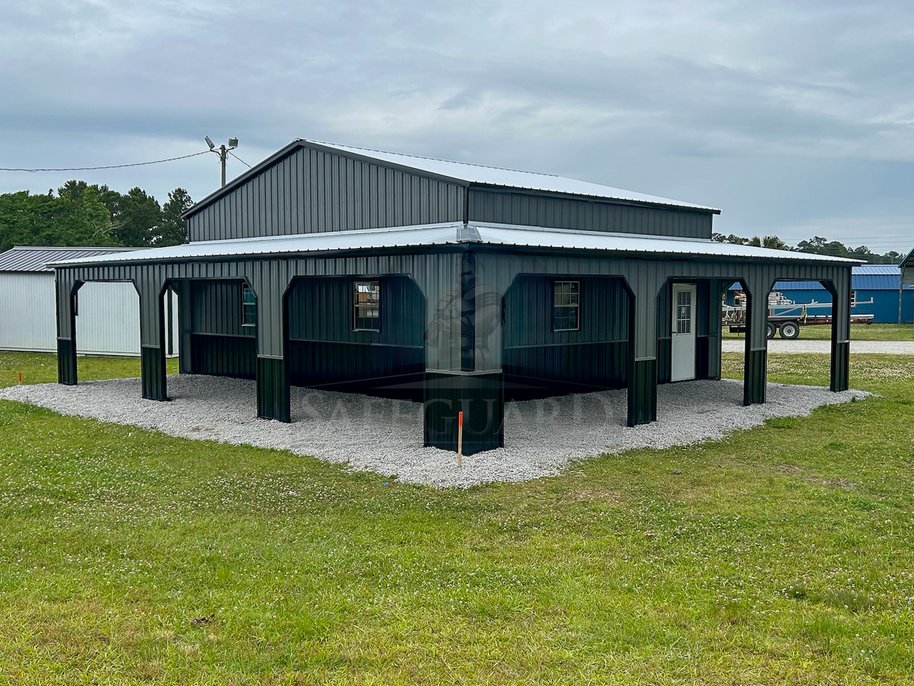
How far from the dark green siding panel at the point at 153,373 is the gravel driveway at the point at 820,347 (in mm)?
18941

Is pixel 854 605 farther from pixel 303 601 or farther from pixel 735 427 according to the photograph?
pixel 735 427

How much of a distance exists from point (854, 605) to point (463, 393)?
5.39 metres

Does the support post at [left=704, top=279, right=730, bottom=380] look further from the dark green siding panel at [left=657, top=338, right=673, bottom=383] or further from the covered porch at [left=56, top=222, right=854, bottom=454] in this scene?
the dark green siding panel at [left=657, top=338, right=673, bottom=383]

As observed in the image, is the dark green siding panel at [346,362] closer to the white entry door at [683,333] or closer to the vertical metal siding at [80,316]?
the white entry door at [683,333]

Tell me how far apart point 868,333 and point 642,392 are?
94.3ft

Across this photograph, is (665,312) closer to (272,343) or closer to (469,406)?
(469,406)

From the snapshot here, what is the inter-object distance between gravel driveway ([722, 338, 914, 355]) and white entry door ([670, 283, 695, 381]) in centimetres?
963

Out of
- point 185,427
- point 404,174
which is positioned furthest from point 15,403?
point 404,174

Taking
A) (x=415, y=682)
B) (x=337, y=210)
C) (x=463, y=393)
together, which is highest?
(x=337, y=210)

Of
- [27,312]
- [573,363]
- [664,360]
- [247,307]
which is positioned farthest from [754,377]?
[27,312]

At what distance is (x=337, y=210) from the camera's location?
14.5 m

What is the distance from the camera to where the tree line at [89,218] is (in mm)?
47281

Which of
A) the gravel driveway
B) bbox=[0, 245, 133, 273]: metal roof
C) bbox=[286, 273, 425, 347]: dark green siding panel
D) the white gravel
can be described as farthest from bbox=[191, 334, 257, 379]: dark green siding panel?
the gravel driveway

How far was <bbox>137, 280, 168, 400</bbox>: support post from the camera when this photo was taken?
14625 mm
